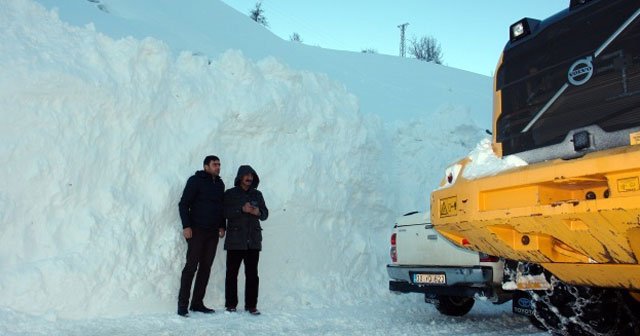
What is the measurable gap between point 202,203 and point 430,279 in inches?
114

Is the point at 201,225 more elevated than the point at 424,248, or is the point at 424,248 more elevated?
the point at 201,225

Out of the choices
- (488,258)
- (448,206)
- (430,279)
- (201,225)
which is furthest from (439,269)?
(201,225)

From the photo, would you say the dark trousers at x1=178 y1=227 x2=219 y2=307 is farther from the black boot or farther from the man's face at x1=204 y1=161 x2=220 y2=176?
the man's face at x1=204 y1=161 x2=220 y2=176

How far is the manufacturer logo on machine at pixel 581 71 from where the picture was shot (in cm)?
383

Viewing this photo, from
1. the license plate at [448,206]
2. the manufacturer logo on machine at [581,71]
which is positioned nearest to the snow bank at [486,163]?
the license plate at [448,206]

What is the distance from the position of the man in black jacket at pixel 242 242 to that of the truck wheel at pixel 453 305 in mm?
2384

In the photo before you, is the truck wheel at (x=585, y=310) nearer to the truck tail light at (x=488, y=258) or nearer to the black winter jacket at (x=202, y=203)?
the truck tail light at (x=488, y=258)

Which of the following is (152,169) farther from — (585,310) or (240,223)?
(585,310)

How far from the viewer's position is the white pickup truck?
19.8 ft

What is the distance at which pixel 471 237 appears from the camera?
454 centimetres

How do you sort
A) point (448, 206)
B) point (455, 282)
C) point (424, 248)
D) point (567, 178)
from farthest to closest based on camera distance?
1. point (424, 248)
2. point (455, 282)
3. point (448, 206)
4. point (567, 178)

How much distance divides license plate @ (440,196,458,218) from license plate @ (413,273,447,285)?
194 cm

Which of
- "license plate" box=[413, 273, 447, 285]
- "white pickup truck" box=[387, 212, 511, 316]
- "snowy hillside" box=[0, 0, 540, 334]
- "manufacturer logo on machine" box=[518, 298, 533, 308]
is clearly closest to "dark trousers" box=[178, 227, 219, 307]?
"snowy hillside" box=[0, 0, 540, 334]

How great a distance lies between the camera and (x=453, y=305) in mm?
7484
